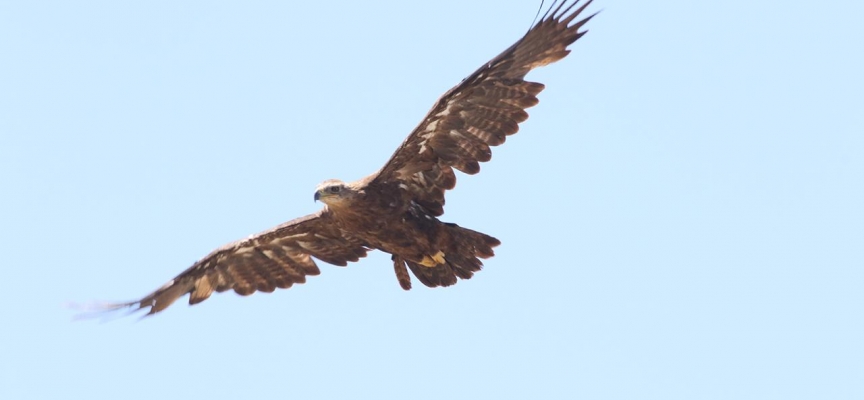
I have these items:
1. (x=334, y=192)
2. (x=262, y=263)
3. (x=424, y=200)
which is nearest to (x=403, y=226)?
(x=424, y=200)

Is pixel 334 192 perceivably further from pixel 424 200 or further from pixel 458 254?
pixel 458 254

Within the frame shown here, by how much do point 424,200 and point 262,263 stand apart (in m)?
2.81

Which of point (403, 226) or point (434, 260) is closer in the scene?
point (403, 226)

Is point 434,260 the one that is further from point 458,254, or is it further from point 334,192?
point 334,192

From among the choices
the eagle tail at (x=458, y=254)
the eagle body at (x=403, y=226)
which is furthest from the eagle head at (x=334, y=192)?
the eagle tail at (x=458, y=254)

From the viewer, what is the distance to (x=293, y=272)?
20484mm

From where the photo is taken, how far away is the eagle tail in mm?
18750

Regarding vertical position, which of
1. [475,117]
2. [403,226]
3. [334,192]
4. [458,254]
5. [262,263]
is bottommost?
[262,263]

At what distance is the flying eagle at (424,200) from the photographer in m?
17.9

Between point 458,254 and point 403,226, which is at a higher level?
point 458,254

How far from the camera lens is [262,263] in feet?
67.1

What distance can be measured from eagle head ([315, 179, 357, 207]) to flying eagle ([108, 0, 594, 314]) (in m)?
0.01

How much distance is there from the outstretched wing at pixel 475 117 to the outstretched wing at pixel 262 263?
1595mm

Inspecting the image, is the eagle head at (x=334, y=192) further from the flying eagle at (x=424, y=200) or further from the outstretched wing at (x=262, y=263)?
the outstretched wing at (x=262, y=263)
